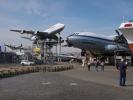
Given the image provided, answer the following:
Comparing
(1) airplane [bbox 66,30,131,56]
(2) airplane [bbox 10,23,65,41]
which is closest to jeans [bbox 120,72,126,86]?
(1) airplane [bbox 66,30,131,56]

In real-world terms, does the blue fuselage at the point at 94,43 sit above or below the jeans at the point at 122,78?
above

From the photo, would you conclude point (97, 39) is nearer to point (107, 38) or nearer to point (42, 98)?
point (107, 38)

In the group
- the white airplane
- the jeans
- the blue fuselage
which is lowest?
the jeans

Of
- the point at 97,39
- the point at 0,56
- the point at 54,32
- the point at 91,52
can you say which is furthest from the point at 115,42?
the point at 54,32

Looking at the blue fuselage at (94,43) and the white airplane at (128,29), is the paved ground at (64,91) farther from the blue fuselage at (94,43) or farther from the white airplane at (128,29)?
the blue fuselage at (94,43)

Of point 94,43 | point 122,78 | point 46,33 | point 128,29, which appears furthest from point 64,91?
point 46,33

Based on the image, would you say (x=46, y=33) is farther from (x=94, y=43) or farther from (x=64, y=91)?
(x=64, y=91)

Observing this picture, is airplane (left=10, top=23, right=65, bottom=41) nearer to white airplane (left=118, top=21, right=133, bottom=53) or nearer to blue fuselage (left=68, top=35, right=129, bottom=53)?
blue fuselage (left=68, top=35, right=129, bottom=53)

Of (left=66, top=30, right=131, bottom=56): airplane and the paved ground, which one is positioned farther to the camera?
(left=66, top=30, right=131, bottom=56): airplane

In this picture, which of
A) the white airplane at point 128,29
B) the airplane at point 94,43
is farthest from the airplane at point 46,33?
the white airplane at point 128,29

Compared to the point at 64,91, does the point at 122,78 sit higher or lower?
higher

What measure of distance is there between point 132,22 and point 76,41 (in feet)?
161

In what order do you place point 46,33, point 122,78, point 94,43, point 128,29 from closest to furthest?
1. point 122,78
2. point 128,29
3. point 94,43
4. point 46,33

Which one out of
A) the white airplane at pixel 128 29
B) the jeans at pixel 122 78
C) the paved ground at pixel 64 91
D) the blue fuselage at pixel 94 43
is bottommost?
the paved ground at pixel 64 91
